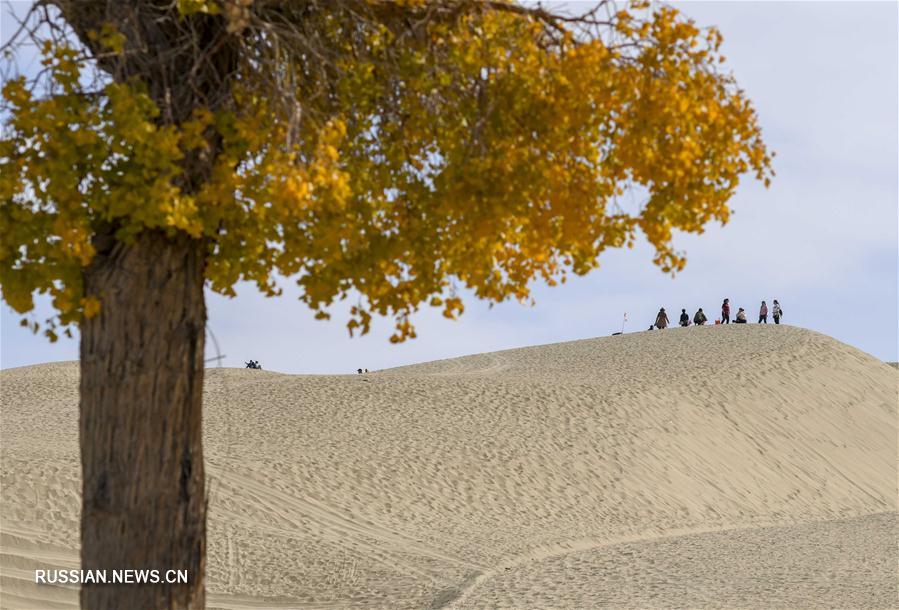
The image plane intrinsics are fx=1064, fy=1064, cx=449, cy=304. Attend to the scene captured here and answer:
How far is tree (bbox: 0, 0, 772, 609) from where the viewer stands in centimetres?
711

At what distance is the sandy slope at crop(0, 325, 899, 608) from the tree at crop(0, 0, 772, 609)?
5692 millimetres

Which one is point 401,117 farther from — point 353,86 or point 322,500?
point 322,500

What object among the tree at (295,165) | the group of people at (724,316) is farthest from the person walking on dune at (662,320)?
the tree at (295,165)

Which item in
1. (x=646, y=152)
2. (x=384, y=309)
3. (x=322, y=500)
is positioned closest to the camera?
(x=646, y=152)

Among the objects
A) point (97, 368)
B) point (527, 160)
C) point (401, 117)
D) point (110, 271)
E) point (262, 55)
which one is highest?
point (262, 55)

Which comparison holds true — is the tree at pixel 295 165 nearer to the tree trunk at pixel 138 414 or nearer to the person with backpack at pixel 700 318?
the tree trunk at pixel 138 414

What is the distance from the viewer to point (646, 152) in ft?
23.7

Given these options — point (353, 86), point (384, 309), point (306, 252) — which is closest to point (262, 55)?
point (353, 86)

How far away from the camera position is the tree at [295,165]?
280 inches

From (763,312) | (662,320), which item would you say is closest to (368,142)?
(662,320)

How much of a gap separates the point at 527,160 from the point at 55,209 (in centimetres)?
324

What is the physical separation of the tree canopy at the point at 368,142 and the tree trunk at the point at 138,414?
0.70 feet

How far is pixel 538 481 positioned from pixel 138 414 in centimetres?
1292

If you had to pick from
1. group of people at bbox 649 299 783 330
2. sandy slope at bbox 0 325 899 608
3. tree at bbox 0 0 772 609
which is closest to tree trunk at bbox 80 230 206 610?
tree at bbox 0 0 772 609
